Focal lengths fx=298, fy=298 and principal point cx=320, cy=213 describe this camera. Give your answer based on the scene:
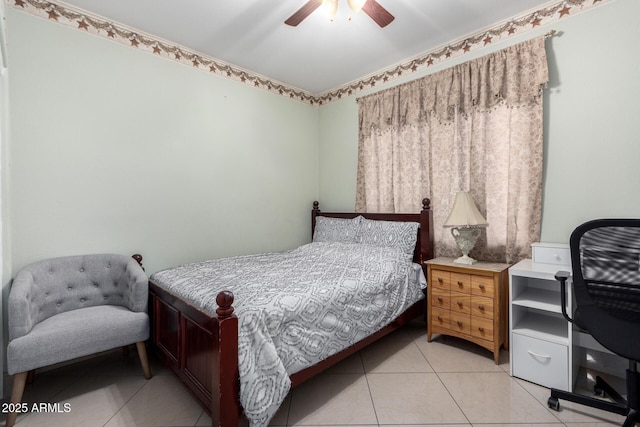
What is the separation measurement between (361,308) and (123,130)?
7.93ft

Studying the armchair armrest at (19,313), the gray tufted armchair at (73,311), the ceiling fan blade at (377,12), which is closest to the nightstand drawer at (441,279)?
the ceiling fan blade at (377,12)

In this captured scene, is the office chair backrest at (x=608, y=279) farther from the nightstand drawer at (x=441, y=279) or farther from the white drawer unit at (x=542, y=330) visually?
the nightstand drawer at (x=441, y=279)

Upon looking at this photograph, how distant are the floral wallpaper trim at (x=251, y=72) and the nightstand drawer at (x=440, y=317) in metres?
2.36

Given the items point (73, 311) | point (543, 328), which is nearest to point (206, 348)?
point (73, 311)

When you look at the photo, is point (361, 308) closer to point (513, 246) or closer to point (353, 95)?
point (513, 246)

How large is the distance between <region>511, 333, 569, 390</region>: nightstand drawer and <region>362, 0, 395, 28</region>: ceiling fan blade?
234cm

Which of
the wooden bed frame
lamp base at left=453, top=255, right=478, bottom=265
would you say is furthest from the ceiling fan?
lamp base at left=453, top=255, right=478, bottom=265

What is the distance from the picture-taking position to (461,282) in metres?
2.41

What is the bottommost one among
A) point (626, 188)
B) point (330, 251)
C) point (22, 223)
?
point (330, 251)

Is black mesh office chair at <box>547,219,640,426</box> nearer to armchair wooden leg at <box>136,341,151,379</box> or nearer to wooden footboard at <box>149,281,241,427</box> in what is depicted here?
wooden footboard at <box>149,281,241,427</box>

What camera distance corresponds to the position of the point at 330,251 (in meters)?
2.96

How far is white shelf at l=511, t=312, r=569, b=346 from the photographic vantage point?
1934 mm

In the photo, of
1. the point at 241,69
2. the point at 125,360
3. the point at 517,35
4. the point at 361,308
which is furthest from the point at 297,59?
the point at 125,360

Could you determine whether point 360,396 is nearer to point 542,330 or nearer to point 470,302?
point 470,302
